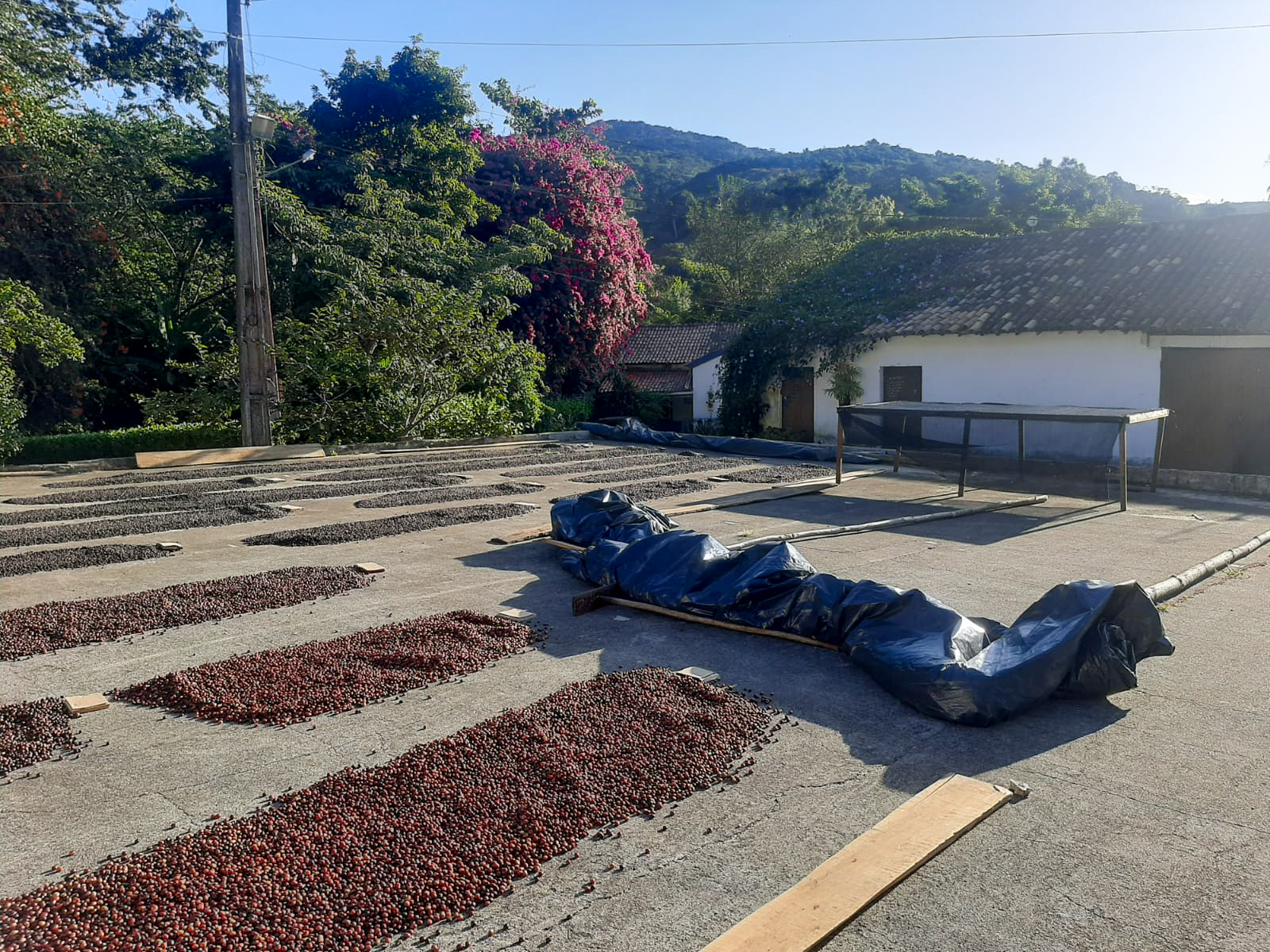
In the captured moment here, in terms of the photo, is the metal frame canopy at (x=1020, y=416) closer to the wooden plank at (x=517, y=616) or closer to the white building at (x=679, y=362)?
the wooden plank at (x=517, y=616)

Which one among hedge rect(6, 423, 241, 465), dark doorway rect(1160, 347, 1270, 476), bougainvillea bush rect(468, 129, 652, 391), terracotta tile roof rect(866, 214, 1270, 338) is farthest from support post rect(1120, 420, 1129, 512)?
bougainvillea bush rect(468, 129, 652, 391)

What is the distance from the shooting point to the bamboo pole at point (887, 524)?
802cm

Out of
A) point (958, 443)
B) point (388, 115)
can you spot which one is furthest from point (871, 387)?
point (388, 115)

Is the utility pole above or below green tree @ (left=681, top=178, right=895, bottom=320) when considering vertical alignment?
below

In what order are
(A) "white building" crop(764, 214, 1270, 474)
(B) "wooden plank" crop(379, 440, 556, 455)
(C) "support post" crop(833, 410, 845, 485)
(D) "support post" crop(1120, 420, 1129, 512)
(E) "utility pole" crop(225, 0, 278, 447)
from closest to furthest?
(D) "support post" crop(1120, 420, 1129, 512) → (C) "support post" crop(833, 410, 845, 485) → (A) "white building" crop(764, 214, 1270, 474) → (E) "utility pole" crop(225, 0, 278, 447) → (B) "wooden plank" crop(379, 440, 556, 455)

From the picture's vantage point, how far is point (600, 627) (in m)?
5.46

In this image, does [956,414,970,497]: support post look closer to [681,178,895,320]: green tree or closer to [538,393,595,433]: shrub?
[538,393,595,433]: shrub

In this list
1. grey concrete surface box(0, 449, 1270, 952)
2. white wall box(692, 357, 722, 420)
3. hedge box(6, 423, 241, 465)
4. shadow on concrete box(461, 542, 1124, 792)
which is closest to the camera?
grey concrete surface box(0, 449, 1270, 952)

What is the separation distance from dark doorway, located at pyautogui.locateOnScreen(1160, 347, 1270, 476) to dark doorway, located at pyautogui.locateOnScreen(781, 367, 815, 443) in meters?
6.71

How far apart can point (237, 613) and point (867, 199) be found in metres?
45.0

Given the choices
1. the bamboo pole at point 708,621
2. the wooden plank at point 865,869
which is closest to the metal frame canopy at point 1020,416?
the bamboo pole at point 708,621

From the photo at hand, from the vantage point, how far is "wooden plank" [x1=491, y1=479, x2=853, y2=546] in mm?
7902

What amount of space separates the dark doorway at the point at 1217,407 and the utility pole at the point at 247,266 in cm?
1418

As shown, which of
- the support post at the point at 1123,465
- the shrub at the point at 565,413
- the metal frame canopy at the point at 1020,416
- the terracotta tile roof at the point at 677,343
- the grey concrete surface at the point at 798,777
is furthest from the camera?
the terracotta tile roof at the point at 677,343
